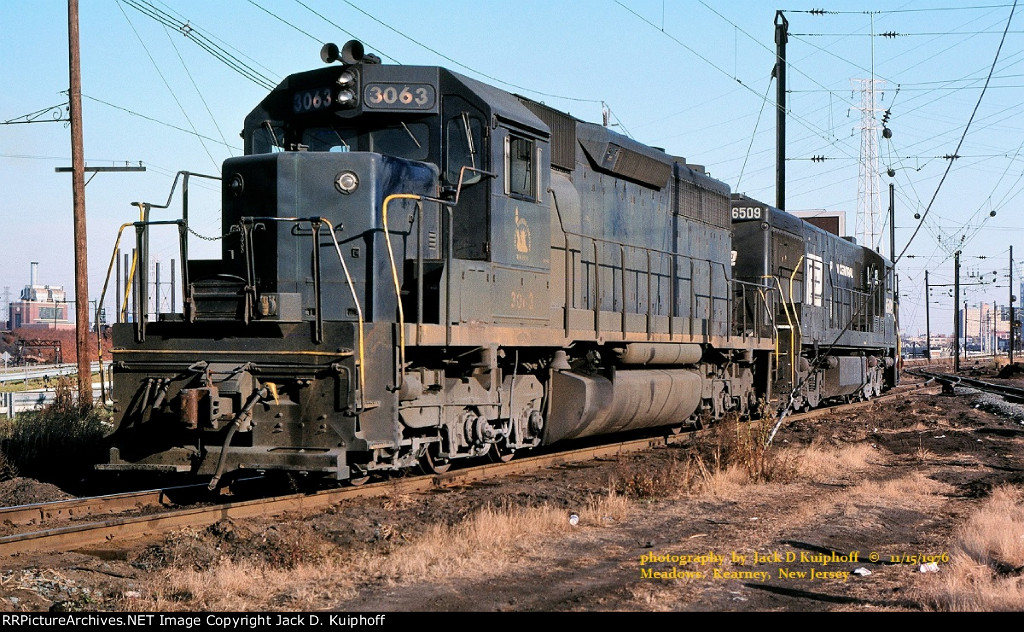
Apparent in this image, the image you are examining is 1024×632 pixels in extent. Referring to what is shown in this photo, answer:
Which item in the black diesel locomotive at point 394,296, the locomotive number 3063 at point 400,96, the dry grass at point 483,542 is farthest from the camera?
the locomotive number 3063 at point 400,96

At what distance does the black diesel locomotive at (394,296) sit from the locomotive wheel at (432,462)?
0.13 feet

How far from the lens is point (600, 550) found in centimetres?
681

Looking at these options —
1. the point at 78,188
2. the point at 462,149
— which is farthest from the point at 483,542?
the point at 78,188

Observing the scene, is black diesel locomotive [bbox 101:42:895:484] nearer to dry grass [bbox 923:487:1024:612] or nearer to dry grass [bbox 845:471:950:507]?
dry grass [bbox 845:471:950:507]

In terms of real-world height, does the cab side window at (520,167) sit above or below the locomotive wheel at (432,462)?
above

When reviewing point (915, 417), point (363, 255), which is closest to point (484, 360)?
point (363, 255)

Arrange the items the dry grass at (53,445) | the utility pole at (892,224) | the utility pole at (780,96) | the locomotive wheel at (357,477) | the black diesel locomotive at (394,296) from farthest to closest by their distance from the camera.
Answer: the utility pole at (892,224) → the utility pole at (780,96) → the dry grass at (53,445) → the locomotive wheel at (357,477) → the black diesel locomotive at (394,296)

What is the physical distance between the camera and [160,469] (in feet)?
25.6

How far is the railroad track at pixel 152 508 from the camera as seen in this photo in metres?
6.65

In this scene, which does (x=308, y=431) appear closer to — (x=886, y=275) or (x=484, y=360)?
(x=484, y=360)

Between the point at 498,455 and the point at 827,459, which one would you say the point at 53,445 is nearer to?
the point at 498,455

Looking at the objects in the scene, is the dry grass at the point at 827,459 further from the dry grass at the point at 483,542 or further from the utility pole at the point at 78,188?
the utility pole at the point at 78,188
